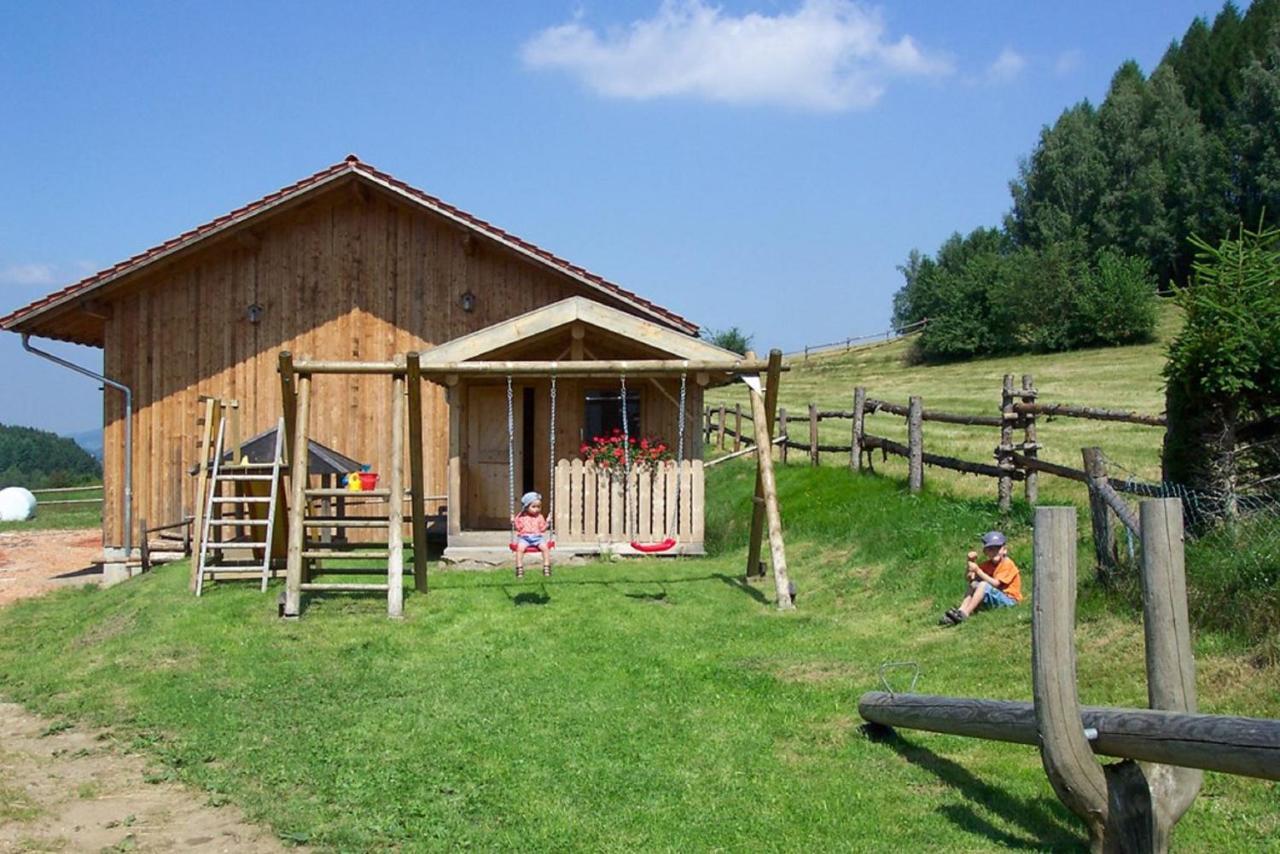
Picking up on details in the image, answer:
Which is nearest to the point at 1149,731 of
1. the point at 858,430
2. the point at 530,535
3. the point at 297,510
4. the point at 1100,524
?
the point at 1100,524

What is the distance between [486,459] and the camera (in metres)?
17.5


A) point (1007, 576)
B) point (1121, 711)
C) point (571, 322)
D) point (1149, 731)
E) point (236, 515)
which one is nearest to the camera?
point (1149, 731)

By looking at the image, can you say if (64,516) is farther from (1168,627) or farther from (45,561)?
(1168,627)

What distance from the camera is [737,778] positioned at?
689cm

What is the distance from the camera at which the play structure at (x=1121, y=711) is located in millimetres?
5184

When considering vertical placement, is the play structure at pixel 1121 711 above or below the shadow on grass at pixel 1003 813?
above

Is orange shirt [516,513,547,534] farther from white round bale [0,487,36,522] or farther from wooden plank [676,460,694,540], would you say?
white round bale [0,487,36,522]

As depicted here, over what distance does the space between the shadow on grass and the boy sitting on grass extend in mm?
3506

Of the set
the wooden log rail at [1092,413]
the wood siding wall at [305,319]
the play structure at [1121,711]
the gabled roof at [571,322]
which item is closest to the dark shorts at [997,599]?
the wooden log rail at [1092,413]

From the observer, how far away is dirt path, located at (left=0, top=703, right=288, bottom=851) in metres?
6.29

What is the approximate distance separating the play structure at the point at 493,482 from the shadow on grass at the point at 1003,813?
5.67 meters

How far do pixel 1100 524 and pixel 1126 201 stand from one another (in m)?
61.1

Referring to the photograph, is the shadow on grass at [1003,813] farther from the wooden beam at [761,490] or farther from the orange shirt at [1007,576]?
the wooden beam at [761,490]

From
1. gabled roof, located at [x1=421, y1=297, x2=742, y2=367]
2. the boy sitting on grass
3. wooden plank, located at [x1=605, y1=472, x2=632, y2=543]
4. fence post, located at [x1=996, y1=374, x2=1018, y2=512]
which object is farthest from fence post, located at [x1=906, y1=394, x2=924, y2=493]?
the boy sitting on grass
